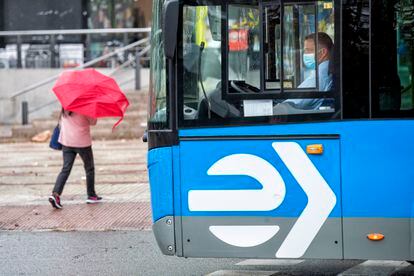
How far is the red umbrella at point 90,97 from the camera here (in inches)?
413

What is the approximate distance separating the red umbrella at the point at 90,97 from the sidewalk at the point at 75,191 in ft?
4.17

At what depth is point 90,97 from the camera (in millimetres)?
10547

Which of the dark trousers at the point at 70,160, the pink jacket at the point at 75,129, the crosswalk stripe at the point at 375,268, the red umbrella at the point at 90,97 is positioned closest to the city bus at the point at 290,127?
the crosswalk stripe at the point at 375,268

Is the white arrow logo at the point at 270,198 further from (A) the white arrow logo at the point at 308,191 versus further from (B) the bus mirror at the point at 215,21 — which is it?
(B) the bus mirror at the point at 215,21

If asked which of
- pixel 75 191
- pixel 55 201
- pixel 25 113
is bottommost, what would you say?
pixel 75 191

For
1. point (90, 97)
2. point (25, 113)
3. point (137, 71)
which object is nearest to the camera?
point (90, 97)

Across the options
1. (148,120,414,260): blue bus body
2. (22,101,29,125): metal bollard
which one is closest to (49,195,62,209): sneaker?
(148,120,414,260): blue bus body

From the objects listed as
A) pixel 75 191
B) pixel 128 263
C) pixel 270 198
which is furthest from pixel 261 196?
pixel 75 191

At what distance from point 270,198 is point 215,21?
1.42 m

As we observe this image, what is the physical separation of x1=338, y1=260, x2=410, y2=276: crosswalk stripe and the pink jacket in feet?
14.6

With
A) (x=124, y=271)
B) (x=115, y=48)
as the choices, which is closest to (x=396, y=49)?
(x=124, y=271)

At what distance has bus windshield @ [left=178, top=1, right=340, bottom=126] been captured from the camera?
637 cm

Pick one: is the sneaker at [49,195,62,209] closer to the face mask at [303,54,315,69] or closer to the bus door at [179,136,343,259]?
the bus door at [179,136,343,259]

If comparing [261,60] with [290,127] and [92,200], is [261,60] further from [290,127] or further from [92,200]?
[92,200]
